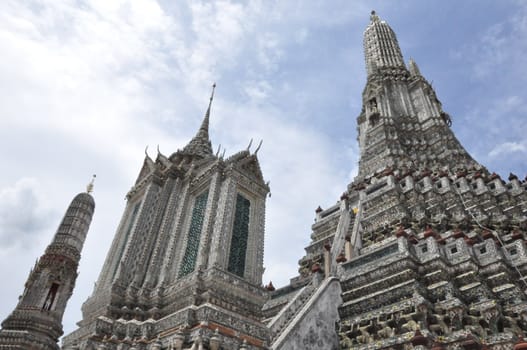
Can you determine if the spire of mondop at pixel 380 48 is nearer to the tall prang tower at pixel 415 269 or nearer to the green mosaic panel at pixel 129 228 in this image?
the tall prang tower at pixel 415 269

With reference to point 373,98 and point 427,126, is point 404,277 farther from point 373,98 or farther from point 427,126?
point 373,98

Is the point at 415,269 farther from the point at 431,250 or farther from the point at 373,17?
the point at 373,17

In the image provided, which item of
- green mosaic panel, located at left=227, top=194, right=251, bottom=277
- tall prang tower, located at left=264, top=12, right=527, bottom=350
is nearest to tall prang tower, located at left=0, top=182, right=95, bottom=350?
green mosaic panel, located at left=227, top=194, right=251, bottom=277

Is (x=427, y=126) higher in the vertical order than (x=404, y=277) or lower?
higher

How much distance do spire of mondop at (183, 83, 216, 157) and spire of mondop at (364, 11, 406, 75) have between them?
42.4 ft

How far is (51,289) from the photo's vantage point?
68.4ft

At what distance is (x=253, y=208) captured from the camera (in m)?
20.8

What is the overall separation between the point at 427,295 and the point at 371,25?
33.8m

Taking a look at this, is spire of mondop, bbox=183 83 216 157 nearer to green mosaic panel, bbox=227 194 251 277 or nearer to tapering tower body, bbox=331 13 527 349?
green mosaic panel, bbox=227 194 251 277

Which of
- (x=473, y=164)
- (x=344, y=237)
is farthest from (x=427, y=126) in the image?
(x=344, y=237)

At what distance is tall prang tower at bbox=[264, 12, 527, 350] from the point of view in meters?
8.84

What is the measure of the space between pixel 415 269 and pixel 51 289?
1770 cm

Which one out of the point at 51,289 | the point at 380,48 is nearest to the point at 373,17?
the point at 380,48

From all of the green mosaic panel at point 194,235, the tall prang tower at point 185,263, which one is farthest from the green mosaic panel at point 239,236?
the green mosaic panel at point 194,235
